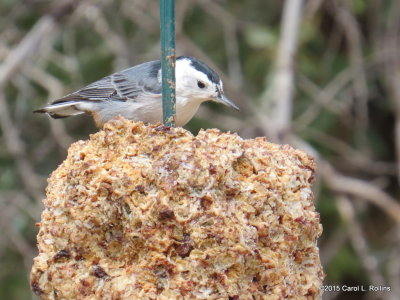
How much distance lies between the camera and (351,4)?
495cm

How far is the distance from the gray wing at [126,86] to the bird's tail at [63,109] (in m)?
0.03

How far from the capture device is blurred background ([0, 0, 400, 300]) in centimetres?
463

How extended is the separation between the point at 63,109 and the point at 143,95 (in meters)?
0.32

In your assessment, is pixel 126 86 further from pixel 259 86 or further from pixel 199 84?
pixel 259 86

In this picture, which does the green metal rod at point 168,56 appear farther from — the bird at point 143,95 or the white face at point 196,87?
the white face at point 196,87

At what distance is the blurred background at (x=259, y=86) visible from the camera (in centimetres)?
463

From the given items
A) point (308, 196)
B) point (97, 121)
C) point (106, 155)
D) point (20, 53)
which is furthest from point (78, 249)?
point (20, 53)

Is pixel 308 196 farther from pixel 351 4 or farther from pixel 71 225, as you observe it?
pixel 351 4

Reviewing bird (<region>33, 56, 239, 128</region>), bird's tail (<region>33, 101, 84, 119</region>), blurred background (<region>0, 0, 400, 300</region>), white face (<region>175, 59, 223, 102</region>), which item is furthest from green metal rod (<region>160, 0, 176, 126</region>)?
blurred background (<region>0, 0, 400, 300</region>)

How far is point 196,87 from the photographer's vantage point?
2.87 metres

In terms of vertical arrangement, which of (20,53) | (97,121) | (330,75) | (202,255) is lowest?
(202,255)

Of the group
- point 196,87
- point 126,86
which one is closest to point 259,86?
point 126,86

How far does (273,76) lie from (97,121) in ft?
6.13

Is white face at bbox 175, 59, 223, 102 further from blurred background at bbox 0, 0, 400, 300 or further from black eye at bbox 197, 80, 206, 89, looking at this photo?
blurred background at bbox 0, 0, 400, 300
